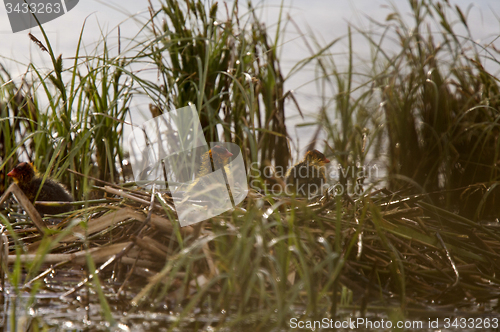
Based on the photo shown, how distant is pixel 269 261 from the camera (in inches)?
61.0

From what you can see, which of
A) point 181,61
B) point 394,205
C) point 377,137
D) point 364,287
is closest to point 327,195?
point 394,205

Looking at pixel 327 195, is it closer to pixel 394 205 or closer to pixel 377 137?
pixel 394 205

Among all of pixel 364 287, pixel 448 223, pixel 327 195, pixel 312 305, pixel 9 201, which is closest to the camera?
pixel 312 305

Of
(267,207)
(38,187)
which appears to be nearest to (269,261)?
(267,207)

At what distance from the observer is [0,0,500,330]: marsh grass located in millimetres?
1483

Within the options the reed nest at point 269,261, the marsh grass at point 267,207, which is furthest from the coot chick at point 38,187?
the reed nest at point 269,261

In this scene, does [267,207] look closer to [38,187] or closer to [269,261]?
[269,261]

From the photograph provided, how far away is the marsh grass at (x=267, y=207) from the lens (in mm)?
1483

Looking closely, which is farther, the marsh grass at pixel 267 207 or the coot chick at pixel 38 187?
the coot chick at pixel 38 187

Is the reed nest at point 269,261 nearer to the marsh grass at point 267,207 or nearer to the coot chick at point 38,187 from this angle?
the marsh grass at point 267,207

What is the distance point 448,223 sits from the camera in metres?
2.28

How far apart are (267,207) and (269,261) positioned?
0.73 m

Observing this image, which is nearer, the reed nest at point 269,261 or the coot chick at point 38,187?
the reed nest at point 269,261

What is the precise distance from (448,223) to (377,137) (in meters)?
1.29
